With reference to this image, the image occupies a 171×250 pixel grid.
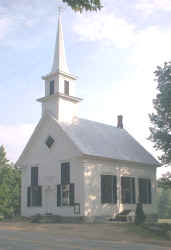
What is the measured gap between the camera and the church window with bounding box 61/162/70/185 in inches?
1099

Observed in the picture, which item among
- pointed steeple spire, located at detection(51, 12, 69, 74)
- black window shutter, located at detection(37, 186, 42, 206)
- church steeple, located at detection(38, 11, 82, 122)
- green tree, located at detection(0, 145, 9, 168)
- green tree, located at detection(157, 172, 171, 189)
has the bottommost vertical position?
black window shutter, located at detection(37, 186, 42, 206)

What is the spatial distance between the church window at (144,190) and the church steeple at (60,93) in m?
8.24

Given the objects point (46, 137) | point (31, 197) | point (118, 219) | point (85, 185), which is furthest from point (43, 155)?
point (118, 219)

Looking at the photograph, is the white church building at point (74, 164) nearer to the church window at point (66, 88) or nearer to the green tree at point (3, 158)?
the church window at point (66, 88)

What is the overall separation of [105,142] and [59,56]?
8818mm

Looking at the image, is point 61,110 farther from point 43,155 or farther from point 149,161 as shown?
point 149,161

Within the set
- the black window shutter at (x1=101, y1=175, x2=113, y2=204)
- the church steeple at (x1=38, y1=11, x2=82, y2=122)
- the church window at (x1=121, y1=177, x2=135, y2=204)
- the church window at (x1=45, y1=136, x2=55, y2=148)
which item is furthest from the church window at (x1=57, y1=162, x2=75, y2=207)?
the church window at (x1=121, y1=177, x2=135, y2=204)

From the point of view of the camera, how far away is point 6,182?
4459cm

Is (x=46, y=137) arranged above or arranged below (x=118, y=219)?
above

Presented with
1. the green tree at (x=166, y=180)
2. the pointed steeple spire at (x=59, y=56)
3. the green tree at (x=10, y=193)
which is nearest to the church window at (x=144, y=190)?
the green tree at (x=166, y=180)

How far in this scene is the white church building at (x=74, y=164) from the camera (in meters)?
27.1

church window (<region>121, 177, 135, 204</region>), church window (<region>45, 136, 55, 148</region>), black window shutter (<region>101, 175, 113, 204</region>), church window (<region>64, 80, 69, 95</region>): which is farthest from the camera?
church window (<region>64, 80, 69, 95</region>)

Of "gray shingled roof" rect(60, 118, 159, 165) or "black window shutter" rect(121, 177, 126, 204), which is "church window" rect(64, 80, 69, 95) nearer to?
"gray shingled roof" rect(60, 118, 159, 165)

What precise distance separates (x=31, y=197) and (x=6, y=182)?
14.6 m
